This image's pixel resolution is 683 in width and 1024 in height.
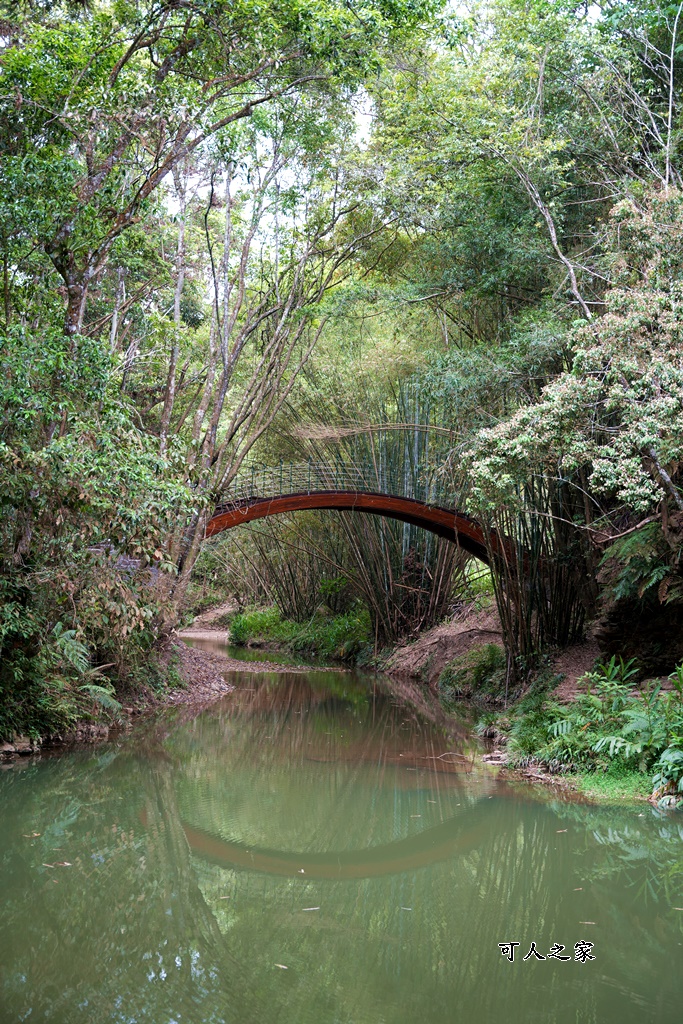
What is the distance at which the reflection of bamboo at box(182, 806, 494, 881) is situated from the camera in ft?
15.6

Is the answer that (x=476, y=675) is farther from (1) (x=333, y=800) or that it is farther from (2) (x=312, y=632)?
(2) (x=312, y=632)

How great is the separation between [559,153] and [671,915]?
26.2ft

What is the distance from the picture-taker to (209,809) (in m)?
5.97

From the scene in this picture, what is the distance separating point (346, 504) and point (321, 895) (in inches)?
311

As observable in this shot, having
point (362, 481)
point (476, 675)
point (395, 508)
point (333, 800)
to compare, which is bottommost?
point (476, 675)

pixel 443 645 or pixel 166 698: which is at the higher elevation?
pixel 166 698

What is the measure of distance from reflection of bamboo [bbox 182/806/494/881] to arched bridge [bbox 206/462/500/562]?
205 inches

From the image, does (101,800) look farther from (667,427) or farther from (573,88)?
(573,88)

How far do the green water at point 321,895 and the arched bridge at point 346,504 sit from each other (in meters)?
3.94

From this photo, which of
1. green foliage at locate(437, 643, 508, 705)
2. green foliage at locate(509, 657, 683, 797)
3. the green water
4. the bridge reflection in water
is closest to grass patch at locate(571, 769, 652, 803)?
green foliage at locate(509, 657, 683, 797)

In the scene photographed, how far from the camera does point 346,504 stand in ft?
39.2

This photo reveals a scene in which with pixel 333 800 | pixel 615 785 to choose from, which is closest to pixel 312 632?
pixel 333 800

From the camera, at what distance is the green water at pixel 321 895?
3115 millimetres

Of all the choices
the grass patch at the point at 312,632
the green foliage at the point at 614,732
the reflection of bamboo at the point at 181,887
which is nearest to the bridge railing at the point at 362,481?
the grass patch at the point at 312,632
